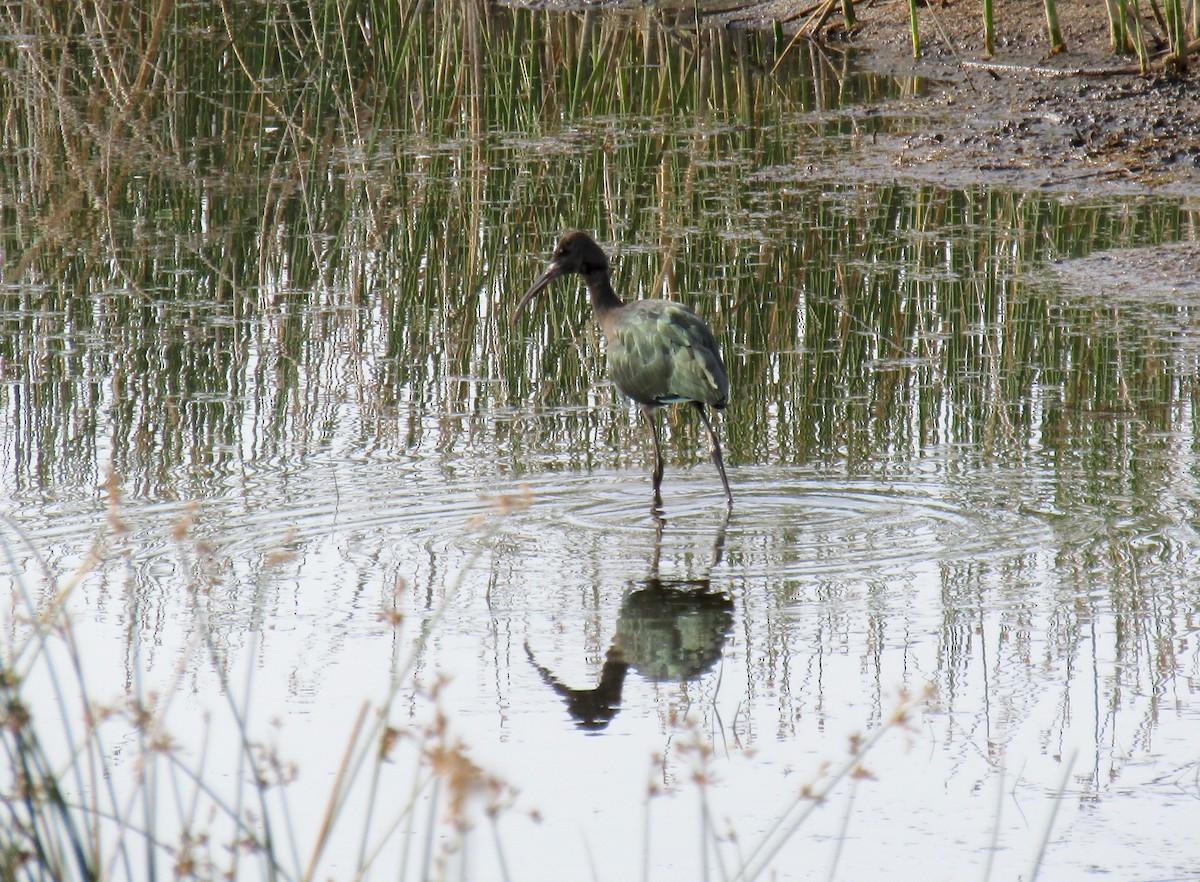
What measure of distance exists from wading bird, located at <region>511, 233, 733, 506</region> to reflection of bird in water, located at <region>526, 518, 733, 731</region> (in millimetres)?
713

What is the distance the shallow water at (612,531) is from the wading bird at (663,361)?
0.76 feet

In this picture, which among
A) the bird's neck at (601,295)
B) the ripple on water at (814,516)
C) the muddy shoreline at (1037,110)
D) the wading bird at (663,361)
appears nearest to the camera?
the ripple on water at (814,516)

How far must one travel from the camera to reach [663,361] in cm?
592

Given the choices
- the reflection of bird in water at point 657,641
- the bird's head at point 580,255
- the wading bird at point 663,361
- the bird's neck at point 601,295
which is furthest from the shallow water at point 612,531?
the bird's head at point 580,255

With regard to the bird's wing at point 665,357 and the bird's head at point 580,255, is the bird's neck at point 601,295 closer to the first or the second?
the bird's head at point 580,255

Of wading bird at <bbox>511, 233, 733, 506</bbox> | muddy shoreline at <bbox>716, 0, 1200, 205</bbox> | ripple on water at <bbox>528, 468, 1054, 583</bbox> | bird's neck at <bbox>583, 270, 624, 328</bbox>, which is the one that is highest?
muddy shoreline at <bbox>716, 0, 1200, 205</bbox>

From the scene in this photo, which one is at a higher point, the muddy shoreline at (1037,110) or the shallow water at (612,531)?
the muddy shoreline at (1037,110)

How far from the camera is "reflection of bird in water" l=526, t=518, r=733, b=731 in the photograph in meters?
4.32

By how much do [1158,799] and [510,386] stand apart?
369 centimetres

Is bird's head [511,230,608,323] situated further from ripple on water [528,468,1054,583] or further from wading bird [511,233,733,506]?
ripple on water [528,468,1054,583]

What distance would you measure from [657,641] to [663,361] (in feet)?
4.74

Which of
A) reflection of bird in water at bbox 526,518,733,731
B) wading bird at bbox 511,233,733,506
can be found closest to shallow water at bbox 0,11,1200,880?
reflection of bird in water at bbox 526,518,733,731

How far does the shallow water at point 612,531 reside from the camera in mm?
3674

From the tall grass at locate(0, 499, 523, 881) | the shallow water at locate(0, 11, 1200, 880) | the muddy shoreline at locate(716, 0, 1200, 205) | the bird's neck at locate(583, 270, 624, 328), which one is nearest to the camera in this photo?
the tall grass at locate(0, 499, 523, 881)
